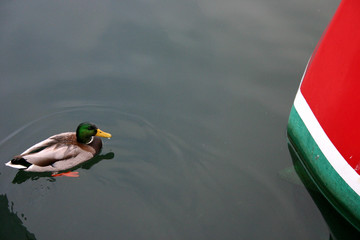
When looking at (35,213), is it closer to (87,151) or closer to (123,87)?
(87,151)

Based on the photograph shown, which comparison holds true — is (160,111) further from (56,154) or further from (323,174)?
(323,174)

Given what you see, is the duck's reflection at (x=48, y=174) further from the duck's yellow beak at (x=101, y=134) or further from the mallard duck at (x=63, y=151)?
the duck's yellow beak at (x=101, y=134)

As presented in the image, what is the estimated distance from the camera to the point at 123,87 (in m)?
5.30

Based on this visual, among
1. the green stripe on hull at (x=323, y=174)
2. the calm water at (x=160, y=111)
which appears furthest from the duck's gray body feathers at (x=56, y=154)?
the green stripe on hull at (x=323, y=174)

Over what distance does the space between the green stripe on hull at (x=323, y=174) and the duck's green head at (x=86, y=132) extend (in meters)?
2.02

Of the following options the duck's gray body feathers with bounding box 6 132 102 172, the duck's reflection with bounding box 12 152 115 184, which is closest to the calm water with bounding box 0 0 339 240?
the duck's reflection with bounding box 12 152 115 184

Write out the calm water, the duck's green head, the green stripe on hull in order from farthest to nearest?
the duck's green head
the calm water
the green stripe on hull

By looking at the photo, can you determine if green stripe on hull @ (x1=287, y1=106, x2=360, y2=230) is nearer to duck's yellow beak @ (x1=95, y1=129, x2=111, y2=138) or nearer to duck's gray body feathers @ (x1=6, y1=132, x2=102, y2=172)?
duck's yellow beak @ (x1=95, y1=129, x2=111, y2=138)

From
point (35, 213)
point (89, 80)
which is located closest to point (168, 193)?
point (35, 213)

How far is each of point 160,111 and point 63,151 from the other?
3.88 feet

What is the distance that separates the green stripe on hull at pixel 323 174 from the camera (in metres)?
3.78

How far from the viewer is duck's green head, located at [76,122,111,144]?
15.3ft

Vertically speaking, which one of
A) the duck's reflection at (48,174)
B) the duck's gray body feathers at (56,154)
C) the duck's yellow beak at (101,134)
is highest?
the duck's yellow beak at (101,134)

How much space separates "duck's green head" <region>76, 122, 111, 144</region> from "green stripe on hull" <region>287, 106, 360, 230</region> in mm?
2015
